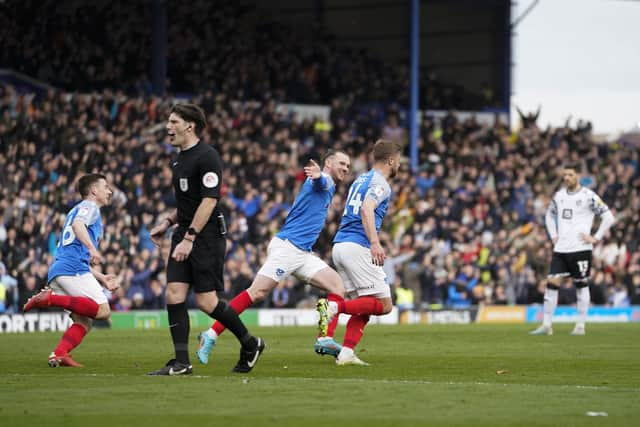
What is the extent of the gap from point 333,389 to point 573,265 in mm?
10323

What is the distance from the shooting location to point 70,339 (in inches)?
481

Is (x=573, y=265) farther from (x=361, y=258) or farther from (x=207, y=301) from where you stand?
(x=207, y=301)

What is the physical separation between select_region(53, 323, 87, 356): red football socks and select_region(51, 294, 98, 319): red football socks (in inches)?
6.6

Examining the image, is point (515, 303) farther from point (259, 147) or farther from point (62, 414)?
point (62, 414)

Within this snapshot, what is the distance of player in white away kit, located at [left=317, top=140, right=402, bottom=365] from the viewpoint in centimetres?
1205

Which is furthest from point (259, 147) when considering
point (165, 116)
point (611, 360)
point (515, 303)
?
point (611, 360)

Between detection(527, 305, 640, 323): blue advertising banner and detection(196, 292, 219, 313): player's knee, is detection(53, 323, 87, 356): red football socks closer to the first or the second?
detection(196, 292, 219, 313): player's knee

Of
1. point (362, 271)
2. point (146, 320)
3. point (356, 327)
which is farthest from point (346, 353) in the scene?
point (146, 320)

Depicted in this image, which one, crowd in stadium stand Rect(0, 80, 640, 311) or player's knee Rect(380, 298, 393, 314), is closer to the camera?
player's knee Rect(380, 298, 393, 314)

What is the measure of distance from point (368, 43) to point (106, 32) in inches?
555

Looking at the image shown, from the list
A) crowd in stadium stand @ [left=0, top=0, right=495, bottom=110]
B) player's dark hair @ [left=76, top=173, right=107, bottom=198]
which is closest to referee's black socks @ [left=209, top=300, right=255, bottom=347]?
player's dark hair @ [left=76, top=173, right=107, bottom=198]

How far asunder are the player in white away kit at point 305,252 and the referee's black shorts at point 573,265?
7.09m

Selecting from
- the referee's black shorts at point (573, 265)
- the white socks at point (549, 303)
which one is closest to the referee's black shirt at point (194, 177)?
the referee's black shorts at point (573, 265)

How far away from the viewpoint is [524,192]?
1385 inches
